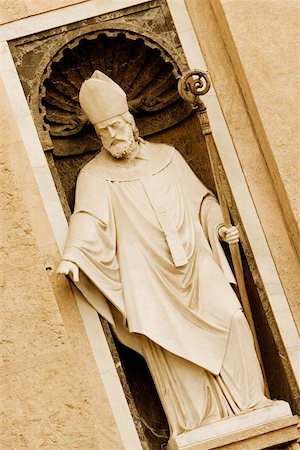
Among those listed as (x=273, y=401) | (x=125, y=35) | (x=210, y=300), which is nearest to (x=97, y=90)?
(x=125, y=35)

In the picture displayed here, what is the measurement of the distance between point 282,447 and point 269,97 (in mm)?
1810

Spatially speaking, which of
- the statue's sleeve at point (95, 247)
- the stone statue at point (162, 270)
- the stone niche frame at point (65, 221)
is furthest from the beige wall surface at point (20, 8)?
the statue's sleeve at point (95, 247)

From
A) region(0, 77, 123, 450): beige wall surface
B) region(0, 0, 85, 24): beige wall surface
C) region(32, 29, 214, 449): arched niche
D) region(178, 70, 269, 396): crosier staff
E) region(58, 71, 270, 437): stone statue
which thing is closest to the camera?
region(0, 77, 123, 450): beige wall surface

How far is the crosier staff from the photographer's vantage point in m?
9.60

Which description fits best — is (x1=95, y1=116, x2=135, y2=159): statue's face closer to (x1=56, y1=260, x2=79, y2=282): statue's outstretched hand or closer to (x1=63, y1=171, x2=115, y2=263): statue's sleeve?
(x1=63, y1=171, x2=115, y2=263): statue's sleeve

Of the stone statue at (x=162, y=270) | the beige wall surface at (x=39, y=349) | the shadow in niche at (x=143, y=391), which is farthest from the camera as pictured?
the shadow in niche at (x=143, y=391)

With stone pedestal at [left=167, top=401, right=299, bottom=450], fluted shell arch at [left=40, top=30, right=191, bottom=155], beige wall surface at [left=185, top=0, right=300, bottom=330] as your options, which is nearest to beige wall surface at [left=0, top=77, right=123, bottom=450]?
stone pedestal at [left=167, top=401, right=299, bottom=450]

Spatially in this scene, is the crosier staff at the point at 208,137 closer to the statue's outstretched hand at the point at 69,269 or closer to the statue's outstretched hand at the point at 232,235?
the statue's outstretched hand at the point at 232,235

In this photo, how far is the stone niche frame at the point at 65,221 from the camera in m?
9.44

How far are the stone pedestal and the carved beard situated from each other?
1.50 metres

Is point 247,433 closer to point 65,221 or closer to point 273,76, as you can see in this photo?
point 65,221

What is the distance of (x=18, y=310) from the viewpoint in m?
9.35

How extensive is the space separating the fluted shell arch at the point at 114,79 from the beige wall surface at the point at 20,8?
0.24 metres

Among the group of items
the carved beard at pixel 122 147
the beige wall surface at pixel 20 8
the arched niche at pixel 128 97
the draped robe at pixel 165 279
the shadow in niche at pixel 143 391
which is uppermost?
the beige wall surface at pixel 20 8
